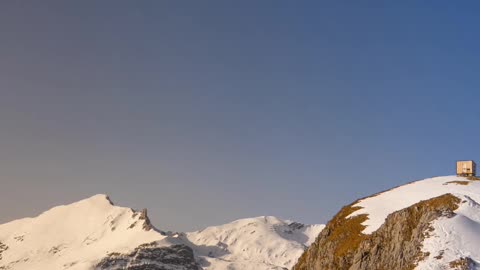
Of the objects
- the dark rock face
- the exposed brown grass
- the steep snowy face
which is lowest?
the exposed brown grass

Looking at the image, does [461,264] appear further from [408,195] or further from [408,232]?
[408,195]

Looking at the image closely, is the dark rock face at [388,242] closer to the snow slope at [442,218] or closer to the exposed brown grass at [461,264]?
the snow slope at [442,218]

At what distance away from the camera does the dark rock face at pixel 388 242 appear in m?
104

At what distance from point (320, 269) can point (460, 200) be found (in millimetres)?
26029

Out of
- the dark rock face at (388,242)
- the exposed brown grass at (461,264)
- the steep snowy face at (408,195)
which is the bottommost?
the exposed brown grass at (461,264)

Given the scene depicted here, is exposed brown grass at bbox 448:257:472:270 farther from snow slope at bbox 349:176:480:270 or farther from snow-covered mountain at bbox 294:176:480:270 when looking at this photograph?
snow slope at bbox 349:176:480:270

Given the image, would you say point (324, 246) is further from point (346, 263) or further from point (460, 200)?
point (460, 200)

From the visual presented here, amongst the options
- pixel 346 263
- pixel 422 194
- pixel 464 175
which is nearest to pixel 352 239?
pixel 346 263

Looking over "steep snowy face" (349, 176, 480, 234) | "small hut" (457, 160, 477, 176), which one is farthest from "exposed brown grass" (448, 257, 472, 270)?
"small hut" (457, 160, 477, 176)

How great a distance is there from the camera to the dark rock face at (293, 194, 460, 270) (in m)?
104

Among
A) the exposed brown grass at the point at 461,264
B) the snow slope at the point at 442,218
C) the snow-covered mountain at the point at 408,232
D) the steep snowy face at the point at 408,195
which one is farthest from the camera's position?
the steep snowy face at the point at 408,195

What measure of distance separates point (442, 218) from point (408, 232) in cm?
543

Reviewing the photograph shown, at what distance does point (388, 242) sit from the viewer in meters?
108

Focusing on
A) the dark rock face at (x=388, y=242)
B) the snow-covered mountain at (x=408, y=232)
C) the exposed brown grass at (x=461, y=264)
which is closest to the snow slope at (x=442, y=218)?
the snow-covered mountain at (x=408, y=232)
